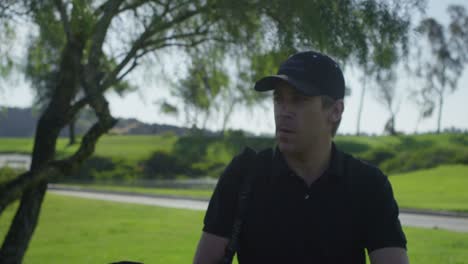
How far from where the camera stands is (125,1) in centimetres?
920

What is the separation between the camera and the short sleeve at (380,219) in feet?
8.62

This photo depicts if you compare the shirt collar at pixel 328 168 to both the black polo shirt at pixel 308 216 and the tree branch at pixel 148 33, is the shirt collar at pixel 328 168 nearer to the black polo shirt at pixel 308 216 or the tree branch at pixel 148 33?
the black polo shirt at pixel 308 216

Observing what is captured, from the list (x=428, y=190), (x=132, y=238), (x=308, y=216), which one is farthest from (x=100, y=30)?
(x=428, y=190)

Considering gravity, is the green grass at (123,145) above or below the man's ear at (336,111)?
below

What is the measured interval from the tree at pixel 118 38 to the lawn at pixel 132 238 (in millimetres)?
2987

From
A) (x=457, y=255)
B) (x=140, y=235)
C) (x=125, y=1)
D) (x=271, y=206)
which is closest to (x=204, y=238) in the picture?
(x=271, y=206)

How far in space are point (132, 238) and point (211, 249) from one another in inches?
495

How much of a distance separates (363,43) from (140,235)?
9201 millimetres

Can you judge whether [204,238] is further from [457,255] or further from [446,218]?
[446,218]

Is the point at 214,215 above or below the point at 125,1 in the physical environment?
below

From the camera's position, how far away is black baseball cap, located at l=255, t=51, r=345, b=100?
2.63 meters

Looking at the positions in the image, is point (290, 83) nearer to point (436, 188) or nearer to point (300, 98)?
point (300, 98)

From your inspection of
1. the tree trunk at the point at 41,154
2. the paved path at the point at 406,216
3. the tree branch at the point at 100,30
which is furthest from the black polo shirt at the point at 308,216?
the paved path at the point at 406,216

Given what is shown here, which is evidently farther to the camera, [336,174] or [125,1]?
[125,1]
